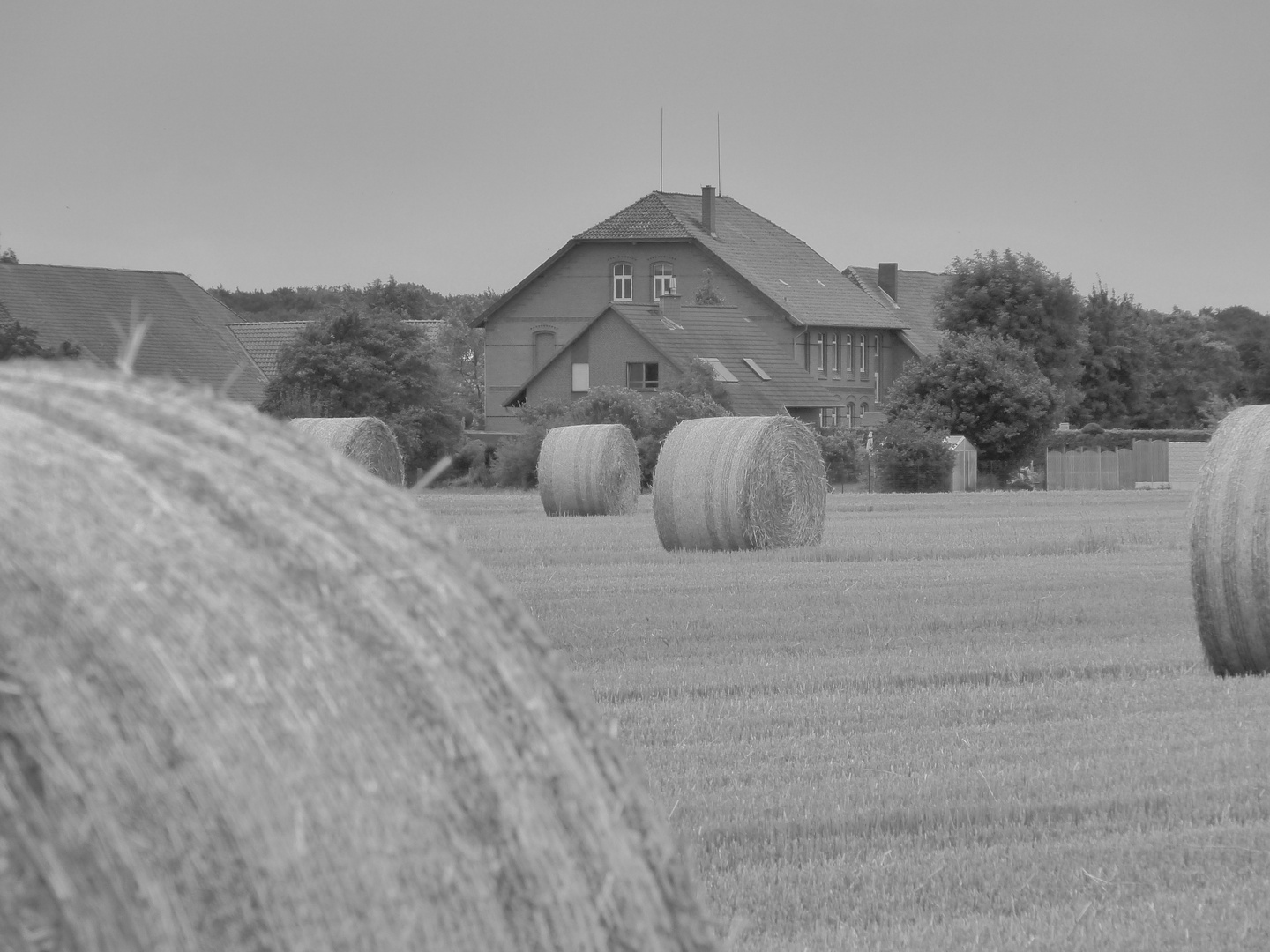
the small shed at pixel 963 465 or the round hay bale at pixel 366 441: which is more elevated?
the round hay bale at pixel 366 441

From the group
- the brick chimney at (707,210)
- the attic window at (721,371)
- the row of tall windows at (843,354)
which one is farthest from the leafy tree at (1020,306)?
the attic window at (721,371)

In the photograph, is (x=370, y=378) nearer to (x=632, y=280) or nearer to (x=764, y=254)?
(x=632, y=280)

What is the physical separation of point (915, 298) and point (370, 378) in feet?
133

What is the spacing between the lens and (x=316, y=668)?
2.93 metres

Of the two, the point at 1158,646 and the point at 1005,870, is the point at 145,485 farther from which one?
the point at 1158,646

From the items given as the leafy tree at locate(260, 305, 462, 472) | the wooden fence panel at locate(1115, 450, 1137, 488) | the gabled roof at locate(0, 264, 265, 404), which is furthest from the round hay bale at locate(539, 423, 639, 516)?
the wooden fence panel at locate(1115, 450, 1137, 488)

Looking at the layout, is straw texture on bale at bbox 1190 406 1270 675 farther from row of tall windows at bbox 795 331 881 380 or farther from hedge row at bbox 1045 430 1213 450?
A: row of tall windows at bbox 795 331 881 380

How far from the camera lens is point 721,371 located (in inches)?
2427

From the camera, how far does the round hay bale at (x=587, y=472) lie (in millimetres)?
32344

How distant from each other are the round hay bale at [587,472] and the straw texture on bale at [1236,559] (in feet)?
70.7

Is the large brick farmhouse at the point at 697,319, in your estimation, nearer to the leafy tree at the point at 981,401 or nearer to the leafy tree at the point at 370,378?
the leafy tree at the point at 981,401

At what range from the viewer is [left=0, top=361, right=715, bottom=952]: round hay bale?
266 centimetres

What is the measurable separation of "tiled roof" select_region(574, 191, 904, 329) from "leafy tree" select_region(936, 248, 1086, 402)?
4.27 meters

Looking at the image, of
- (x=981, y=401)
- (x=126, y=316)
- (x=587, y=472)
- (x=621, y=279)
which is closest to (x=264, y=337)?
(x=126, y=316)
